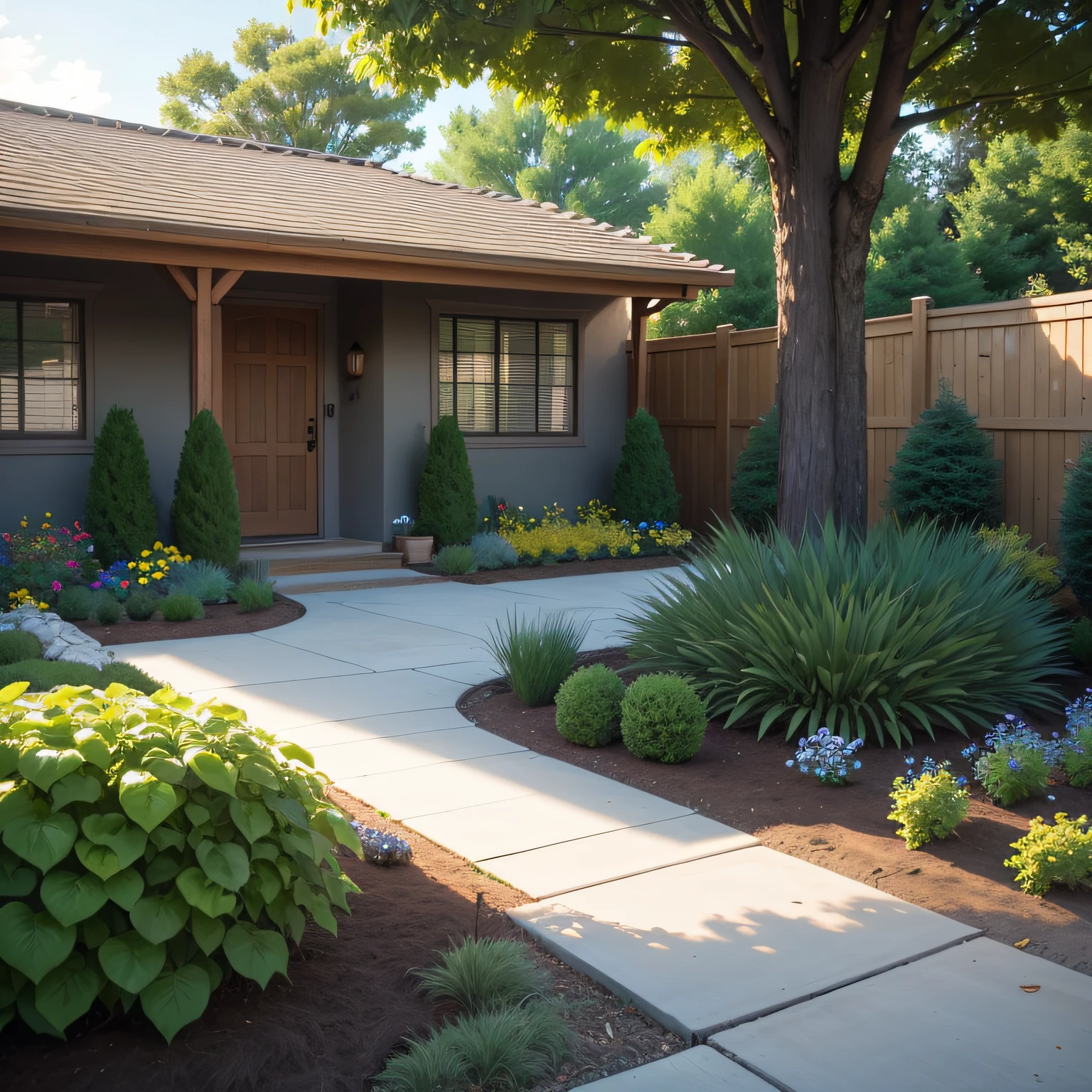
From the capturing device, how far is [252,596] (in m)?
9.30

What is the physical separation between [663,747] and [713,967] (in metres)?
2.04

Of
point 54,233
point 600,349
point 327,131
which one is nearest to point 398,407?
point 600,349

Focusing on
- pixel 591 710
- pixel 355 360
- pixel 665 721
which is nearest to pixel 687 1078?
pixel 665 721

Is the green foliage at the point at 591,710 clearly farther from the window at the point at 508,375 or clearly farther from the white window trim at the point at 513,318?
the white window trim at the point at 513,318

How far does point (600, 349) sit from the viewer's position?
1476 centimetres

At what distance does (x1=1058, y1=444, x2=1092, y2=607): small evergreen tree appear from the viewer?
8086mm

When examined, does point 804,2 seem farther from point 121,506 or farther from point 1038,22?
point 121,506

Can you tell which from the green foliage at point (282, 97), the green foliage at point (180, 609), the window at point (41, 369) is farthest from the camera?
the green foliage at point (282, 97)

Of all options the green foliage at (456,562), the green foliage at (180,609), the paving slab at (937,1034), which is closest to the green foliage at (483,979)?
the paving slab at (937,1034)

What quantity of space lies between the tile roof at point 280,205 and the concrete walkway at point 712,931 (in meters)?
5.88

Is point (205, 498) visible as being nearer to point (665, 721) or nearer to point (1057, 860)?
point (665, 721)

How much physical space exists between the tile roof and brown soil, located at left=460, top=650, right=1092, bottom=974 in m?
6.45

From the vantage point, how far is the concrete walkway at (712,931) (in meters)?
2.70

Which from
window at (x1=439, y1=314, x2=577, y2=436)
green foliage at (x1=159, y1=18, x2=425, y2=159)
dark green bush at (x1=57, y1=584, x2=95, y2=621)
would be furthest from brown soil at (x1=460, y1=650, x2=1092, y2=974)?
green foliage at (x1=159, y1=18, x2=425, y2=159)
